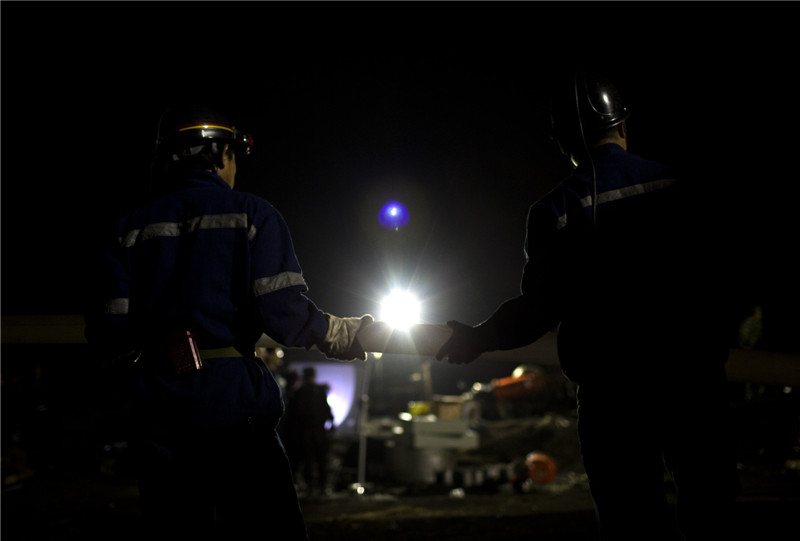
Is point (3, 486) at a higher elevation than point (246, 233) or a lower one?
lower

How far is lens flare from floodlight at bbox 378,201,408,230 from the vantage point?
2972 centimetres

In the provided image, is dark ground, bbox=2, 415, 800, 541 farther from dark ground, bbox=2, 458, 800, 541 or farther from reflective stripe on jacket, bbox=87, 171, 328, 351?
reflective stripe on jacket, bbox=87, 171, 328, 351

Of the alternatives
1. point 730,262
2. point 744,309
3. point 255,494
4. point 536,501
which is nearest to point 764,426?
point 744,309

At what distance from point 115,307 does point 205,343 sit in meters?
0.34

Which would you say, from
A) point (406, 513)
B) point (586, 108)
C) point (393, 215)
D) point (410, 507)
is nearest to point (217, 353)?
point (586, 108)

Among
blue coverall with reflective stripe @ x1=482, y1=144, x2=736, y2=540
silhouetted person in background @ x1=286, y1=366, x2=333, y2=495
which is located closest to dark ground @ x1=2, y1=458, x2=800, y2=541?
silhouetted person in background @ x1=286, y1=366, x2=333, y2=495

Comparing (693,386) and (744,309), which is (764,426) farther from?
(693,386)

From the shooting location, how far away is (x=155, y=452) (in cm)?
186

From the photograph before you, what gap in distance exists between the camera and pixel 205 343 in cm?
194

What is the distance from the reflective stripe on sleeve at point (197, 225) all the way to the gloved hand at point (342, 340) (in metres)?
0.51

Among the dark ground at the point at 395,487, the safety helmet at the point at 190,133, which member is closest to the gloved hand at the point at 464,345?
the safety helmet at the point at 190,133

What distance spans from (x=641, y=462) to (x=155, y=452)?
5.01 feet

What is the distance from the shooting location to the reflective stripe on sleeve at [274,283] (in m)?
1.98

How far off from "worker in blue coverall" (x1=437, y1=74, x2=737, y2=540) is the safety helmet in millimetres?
1230
